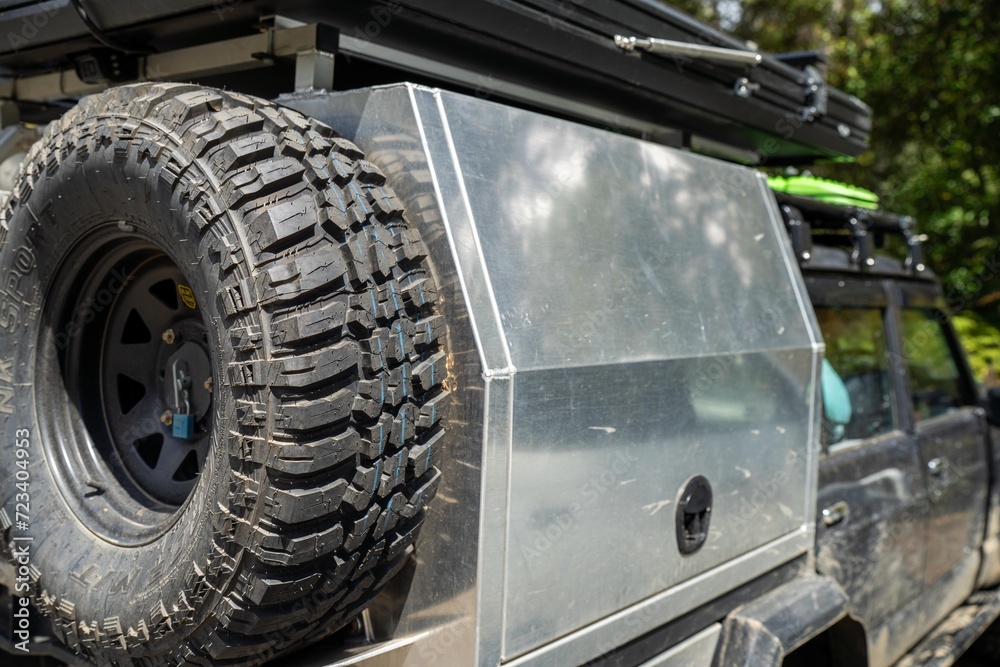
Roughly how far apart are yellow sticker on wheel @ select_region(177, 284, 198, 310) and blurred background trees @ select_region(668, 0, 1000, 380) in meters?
8.90

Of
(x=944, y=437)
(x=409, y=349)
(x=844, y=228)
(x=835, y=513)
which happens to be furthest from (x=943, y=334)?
(x=409, y=349)

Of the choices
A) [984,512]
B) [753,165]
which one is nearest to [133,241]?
[753,165]

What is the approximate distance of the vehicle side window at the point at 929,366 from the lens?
365cm

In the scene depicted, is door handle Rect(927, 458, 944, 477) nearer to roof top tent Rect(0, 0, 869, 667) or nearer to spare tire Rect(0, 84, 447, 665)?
roof top tent Rect(0, 0, 869, 667)

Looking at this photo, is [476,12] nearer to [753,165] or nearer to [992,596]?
[753,165]

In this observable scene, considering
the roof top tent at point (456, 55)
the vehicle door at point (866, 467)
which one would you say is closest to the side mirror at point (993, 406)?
the vehicle door at point (866, 467)

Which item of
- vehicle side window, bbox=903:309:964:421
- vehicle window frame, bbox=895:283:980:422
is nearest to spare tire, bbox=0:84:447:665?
vehicle window frame, bbox=895:283:980:422

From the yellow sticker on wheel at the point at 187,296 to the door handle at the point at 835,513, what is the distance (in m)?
1.95

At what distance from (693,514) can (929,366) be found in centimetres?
214

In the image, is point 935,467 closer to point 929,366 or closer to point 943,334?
point 929,366

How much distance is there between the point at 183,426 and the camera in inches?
79.5

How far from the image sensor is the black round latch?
2.18 meters

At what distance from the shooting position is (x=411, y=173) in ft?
5.90

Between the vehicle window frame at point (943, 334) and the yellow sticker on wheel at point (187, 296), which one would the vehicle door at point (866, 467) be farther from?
the yellow sticker on wheel at point (187, 296)
